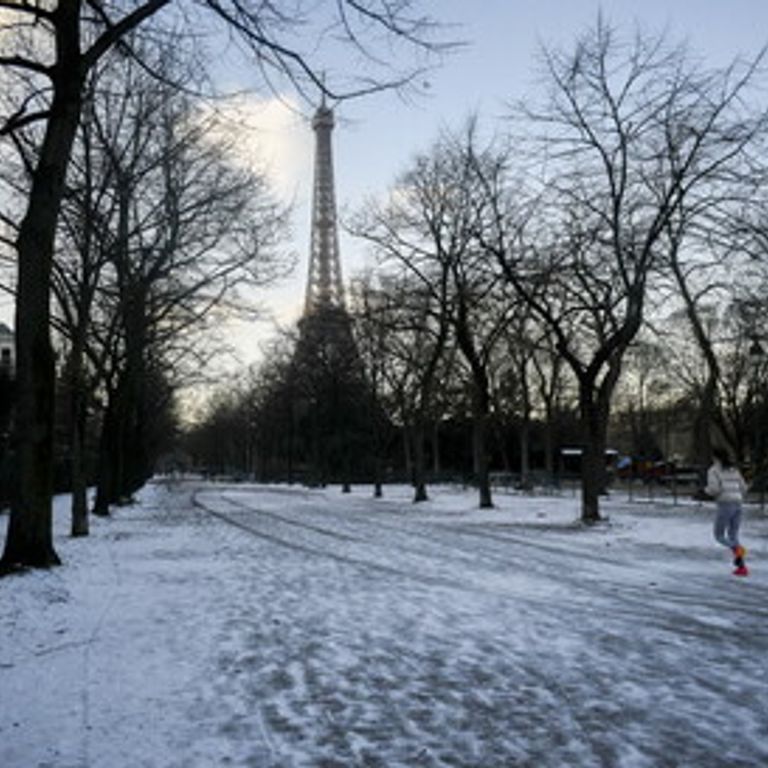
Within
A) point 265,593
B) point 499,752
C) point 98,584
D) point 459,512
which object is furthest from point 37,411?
point 459,512

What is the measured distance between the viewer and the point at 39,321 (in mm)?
13016

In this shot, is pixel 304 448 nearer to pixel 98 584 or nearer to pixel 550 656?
pixel 98 584

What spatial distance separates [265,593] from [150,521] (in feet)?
56.2

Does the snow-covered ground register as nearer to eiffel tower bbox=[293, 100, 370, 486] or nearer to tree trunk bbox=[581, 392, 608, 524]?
tree trunk bbox=[581, 392, 608, 524]

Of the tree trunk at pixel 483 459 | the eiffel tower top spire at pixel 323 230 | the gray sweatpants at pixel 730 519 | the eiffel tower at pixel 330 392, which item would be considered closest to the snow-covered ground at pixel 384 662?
the gray sweatpants at pixel 730 519

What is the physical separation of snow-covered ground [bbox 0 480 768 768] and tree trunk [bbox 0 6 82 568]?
95 centimetres

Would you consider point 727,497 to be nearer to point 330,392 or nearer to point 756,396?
point 756,396

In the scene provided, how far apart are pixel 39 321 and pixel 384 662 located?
25.5 ft

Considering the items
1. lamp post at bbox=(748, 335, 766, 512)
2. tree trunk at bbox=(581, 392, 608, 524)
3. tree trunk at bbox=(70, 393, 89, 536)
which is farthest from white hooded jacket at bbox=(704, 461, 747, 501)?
lamp post at bbox=(748, 335, 766, 512)

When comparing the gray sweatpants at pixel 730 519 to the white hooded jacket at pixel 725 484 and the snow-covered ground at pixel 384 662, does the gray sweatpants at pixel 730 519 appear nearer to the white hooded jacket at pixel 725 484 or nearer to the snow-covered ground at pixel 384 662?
the white hooded jacket at pixel 725 484

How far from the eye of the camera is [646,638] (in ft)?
27.6

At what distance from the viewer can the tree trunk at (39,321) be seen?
1295 centimetres

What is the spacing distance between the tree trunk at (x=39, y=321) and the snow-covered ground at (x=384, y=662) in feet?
3.12

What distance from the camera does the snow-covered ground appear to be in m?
5.32
